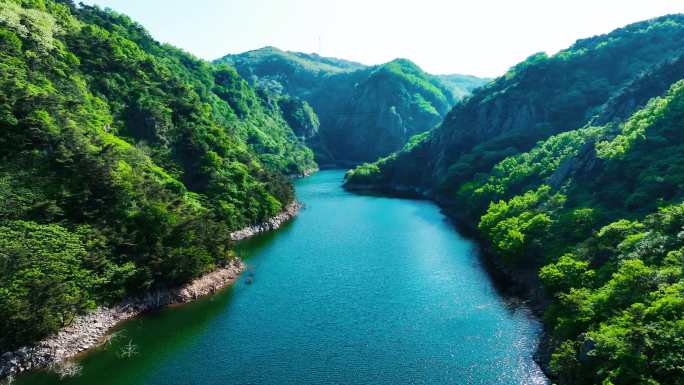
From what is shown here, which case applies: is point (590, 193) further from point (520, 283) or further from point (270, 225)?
point (270, 225)

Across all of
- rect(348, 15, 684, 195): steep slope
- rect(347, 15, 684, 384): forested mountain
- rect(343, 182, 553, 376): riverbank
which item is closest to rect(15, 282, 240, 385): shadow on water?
rect(343, 182, 553, 376): riverbank

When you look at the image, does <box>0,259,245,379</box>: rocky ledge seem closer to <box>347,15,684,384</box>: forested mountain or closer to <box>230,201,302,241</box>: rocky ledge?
<box>230,201,302,241</box>: rocky ledge

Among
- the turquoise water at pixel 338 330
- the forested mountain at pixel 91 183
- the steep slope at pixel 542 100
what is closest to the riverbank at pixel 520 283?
the turquoise water at pixel 338 330

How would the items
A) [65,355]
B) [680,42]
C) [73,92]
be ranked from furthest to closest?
[680,42] → [73,92] → [65,355]

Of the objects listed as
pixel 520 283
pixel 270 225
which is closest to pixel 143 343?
pixel 520 283

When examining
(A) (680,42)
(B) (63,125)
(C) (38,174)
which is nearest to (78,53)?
(B) (63,125)

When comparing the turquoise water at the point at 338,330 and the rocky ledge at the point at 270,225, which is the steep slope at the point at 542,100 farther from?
the turquoise water at the point at 338,330

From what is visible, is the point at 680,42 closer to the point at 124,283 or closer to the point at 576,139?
the point at 576,139
